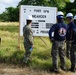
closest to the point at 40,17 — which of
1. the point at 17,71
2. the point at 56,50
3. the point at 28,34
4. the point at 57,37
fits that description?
the point at 28,34

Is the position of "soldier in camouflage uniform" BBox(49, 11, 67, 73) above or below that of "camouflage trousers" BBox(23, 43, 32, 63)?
above

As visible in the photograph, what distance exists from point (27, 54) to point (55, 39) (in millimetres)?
1425

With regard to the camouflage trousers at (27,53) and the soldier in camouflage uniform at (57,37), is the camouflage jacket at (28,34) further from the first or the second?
the soldier in camouflage uniform at (57,37)

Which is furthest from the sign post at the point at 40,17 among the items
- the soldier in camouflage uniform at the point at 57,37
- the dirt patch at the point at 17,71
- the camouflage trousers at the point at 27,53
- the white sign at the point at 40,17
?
the soldier in camouflage uniform at the point at 57,37

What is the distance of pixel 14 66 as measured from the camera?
467 inches

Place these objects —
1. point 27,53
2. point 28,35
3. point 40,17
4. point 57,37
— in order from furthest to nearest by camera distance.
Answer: point 40,17
point 27,53
point 28,35
point 57,37

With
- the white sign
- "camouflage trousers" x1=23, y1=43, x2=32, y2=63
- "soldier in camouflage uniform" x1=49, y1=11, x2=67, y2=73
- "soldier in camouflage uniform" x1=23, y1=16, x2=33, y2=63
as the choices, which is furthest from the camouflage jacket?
the white sign

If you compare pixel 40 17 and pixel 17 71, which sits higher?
pixel 40 17

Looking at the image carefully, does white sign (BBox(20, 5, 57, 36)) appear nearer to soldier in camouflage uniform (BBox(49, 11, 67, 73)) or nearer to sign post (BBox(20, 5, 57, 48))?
sign post (BBox(20, 5, 57, 48))

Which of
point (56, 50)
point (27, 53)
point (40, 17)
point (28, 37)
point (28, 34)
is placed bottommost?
point (27, 53)

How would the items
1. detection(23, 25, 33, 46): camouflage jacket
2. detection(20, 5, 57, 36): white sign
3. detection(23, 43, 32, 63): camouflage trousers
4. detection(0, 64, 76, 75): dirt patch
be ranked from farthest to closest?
detection(20, 5, 57, 36): white sign, detection(23, 43, 32, 63): camouflage trousers, detection(23, 25, 33, 46): camouflage jacket, detection(0, 64, 76, 75): dirt patch

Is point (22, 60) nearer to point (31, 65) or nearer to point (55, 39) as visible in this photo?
point (31, 65)

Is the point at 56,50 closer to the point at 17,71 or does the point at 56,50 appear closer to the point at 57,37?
the point at 57,37

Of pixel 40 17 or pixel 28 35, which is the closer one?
pixel 28 35
